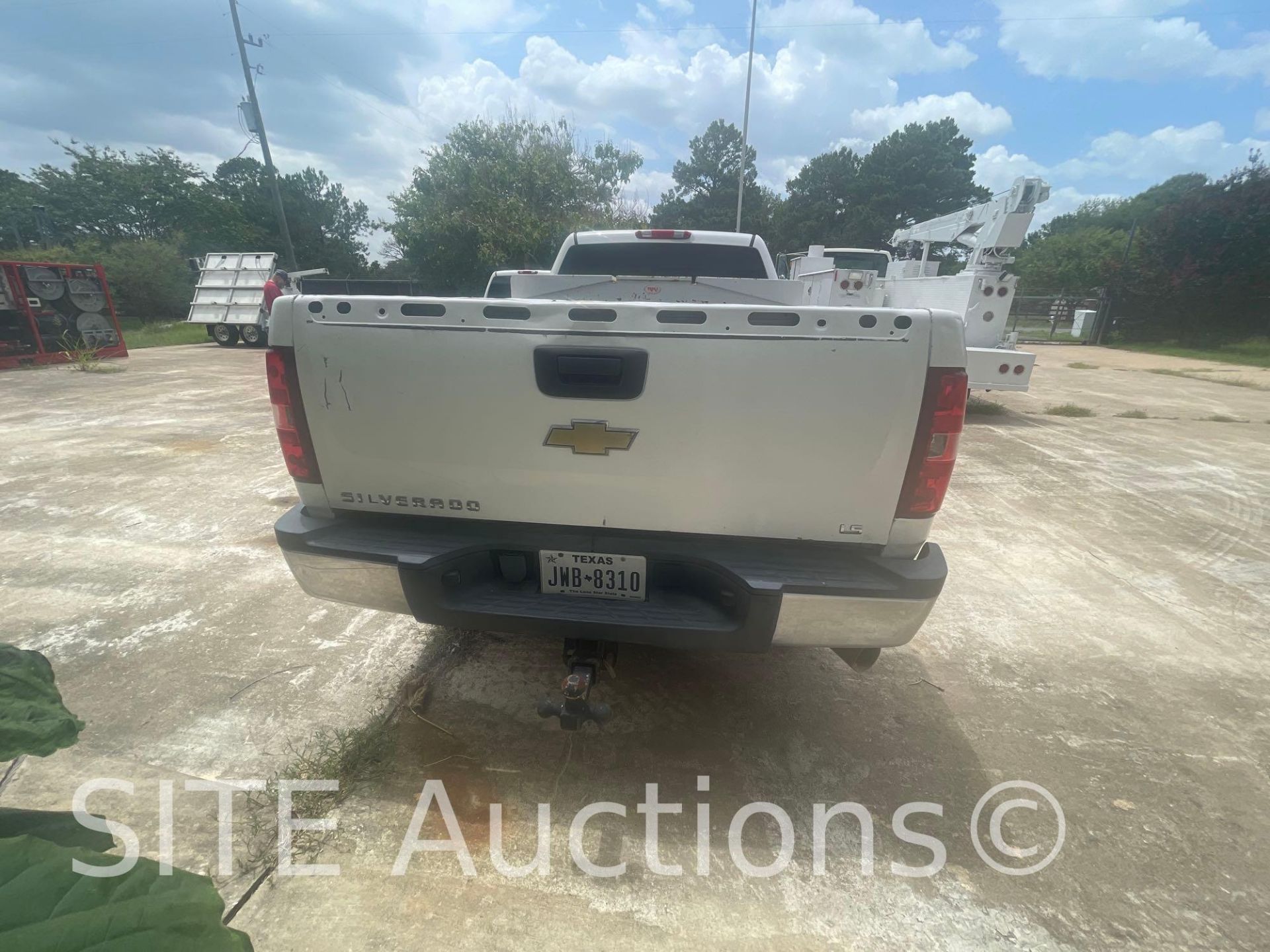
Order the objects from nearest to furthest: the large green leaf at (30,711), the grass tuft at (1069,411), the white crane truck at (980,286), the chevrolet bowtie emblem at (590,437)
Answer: the large green leaf at (30,711) < the chevrolet bowtie emblem at (590,437) < the white crane truck at (980,286) < the grass tuft at (1069,411)

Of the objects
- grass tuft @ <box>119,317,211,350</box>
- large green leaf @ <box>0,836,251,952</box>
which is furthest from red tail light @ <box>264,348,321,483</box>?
grass tuft @ <box>119,317,211,350</box>

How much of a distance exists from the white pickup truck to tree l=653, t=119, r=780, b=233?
44.7 metres

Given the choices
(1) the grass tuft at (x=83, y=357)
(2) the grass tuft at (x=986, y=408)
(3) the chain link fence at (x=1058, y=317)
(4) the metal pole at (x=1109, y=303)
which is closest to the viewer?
Answer: (2) the grass tuft at (x=986, y=408)

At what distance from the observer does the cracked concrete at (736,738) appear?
1.68 meters

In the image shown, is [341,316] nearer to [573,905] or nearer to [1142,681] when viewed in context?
[573,905]

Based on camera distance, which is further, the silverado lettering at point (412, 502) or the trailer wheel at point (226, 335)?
the trailer wheel at point (226, 335)

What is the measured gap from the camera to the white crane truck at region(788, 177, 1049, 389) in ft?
24.0

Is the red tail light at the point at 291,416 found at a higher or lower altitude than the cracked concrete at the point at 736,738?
higher

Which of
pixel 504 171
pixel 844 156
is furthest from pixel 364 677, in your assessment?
pixel 844 156

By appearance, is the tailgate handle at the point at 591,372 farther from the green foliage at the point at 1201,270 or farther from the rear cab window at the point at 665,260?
the green foliage at the point at 1201,270

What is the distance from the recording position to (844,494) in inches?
75.0

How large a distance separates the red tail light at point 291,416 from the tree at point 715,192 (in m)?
44.8

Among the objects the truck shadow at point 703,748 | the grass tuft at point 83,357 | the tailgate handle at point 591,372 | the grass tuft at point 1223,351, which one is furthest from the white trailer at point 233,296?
the grass tuft at point 1223,351

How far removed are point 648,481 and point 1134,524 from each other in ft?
Result: 14.8
